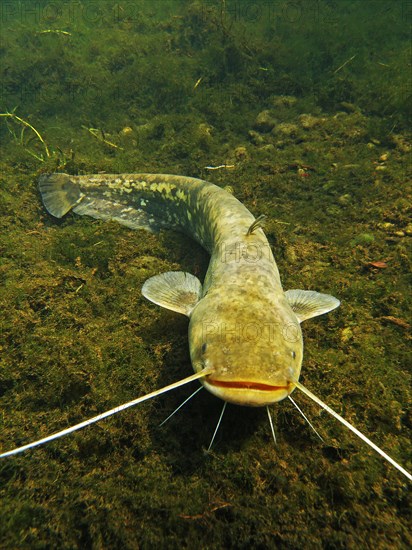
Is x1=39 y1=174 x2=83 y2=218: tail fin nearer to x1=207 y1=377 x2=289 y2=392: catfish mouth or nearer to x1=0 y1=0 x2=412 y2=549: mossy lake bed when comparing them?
x1=0 y1=0 x2=412 y2=549: mossy lake bed

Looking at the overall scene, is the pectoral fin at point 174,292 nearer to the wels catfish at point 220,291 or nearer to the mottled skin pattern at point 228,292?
the wels catfish at point 220,291

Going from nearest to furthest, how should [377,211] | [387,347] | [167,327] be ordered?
[387,347]
[167,327]
[377,211]

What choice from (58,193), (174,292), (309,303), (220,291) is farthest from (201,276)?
(58,193)

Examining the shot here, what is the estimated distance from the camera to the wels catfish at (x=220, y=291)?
1.59 meters

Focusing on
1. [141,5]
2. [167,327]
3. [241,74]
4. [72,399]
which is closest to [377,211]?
[167,327]

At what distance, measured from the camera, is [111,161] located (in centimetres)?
494

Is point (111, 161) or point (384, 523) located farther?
point (111, 161)

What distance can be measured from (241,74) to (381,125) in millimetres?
3463

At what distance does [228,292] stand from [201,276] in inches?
46.0

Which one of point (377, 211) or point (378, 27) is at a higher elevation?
point (378, 27)

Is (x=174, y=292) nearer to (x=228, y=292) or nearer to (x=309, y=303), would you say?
(x=228, y=292)

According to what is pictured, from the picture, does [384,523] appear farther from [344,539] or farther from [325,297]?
[325,297]

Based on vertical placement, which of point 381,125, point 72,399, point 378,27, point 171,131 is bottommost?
point 72,399

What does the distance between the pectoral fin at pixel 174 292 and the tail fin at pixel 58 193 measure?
2.27 m
